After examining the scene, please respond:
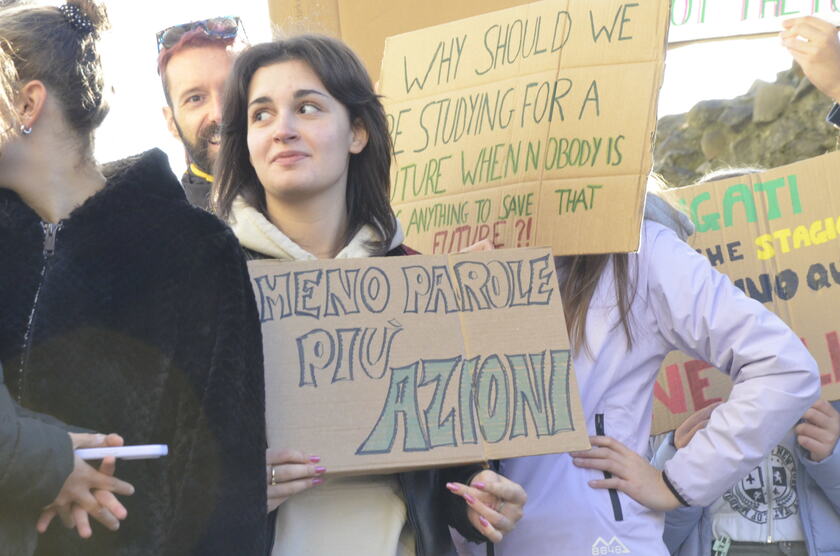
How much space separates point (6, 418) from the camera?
198 cm

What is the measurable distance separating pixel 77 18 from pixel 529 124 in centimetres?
130

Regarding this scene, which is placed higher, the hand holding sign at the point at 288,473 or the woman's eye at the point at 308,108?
the woman's eye at the point at 308,108

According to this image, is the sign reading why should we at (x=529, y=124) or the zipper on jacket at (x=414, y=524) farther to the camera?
the sign reading why should we at (x=529, y=124)

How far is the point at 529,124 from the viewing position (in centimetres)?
334

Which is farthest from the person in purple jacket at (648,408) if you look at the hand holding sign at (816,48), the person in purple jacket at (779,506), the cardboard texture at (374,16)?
the cardboard texture at (374,16)

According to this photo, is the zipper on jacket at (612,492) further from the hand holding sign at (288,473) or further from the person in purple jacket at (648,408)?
the hand holding sign at (288,473)

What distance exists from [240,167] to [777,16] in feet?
5.99

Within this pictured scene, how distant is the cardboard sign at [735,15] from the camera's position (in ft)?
12.9

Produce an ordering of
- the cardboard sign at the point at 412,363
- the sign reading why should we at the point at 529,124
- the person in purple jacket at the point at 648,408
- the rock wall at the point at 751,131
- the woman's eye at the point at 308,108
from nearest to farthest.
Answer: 1. the cardboard sign at the point at 412,363
2. the person in purple jacket at the point at 648,408
3. the woman's eye at the point at 308,108
4. the sign reading why should we at the point at 529,124
5. the rock wall at the point at 751,131

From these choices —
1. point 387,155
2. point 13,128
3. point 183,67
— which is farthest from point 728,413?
point 183,67

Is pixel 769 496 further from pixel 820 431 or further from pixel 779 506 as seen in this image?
pixel 820 431

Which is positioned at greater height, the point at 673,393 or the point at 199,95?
the point at 199,95

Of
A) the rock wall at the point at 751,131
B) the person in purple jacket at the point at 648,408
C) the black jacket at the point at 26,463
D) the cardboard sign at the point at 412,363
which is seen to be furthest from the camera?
the rock wall at the point at 751,131

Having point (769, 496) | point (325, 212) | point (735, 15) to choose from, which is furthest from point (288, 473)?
point (735, 15)
